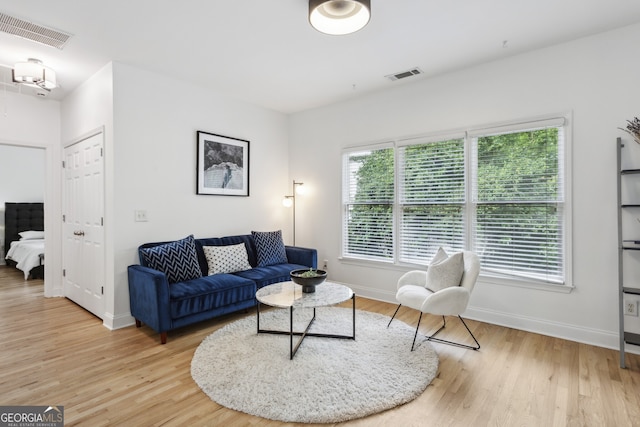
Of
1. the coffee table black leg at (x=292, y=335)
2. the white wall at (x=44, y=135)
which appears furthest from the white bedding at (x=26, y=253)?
the coffee table black leg at (x=292, y=335)

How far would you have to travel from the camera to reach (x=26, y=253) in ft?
18.3

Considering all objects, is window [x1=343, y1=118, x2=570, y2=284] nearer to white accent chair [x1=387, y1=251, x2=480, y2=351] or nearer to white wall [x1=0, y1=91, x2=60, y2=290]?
white accent chair [x1=387, y1=251, x2=480, y2=351]

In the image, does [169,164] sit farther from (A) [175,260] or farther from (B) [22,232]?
(B) [22,232]

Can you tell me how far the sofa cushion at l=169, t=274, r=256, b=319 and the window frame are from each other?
1.70m

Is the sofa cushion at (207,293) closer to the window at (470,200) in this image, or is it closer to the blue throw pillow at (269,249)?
the blue throw pillow at (269,249)

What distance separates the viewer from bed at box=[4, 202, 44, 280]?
5.64 metres

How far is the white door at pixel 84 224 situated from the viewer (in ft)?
11.6

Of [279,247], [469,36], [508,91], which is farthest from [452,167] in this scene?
[279,247]

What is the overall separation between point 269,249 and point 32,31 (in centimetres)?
315

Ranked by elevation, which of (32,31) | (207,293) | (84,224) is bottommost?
(207,293)

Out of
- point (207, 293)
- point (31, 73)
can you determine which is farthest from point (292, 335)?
point (31, 73)

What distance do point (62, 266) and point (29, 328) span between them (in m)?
1.39

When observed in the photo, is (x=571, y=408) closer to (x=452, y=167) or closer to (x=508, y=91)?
(x=452, y=167)

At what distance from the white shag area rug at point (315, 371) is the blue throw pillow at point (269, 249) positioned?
1.11 metres
